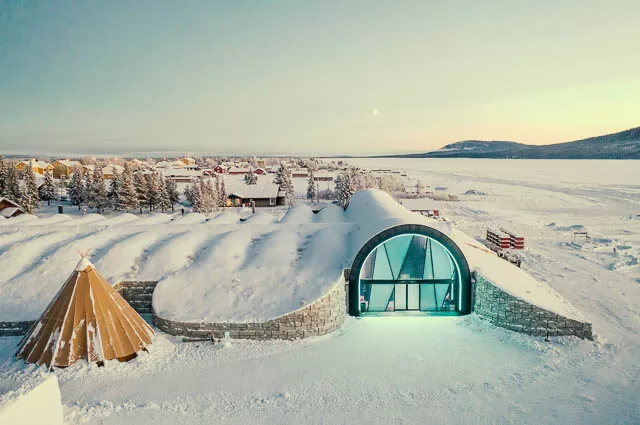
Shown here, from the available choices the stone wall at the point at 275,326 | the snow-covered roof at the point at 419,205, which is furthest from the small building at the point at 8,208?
the snow-covered roof at the point at 419,205

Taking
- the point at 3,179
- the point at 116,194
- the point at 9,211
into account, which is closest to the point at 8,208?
the point at 9,211

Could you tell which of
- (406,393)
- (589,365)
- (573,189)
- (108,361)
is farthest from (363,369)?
(573,189)

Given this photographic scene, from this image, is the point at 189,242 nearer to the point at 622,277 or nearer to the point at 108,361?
the point at 108,361

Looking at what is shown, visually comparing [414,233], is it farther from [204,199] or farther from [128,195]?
[128,195]

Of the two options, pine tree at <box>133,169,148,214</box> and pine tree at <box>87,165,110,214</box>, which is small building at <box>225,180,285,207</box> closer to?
pine tree at <box>133,169,148,214</box>

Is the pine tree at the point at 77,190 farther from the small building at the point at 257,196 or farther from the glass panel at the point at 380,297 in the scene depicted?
the glass panel at the point at 380,297

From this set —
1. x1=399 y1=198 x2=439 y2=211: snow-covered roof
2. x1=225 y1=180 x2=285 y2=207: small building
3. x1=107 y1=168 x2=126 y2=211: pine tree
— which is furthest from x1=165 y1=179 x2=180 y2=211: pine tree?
x1=399 y1=198 x2=439 y2=211: snow-covered roof

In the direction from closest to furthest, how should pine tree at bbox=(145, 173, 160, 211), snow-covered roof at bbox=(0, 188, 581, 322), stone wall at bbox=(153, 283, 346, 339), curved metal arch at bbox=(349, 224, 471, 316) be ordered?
1. stone wall at bbox=(153, 283, 346, 339)
2. snow-covered roof at bbox=(0, 188, 581, 322)
3. curved metal arch at bbox=(349, 224, 471, 316)
4. pine tree at bbox=(145, 173, 160, 211)

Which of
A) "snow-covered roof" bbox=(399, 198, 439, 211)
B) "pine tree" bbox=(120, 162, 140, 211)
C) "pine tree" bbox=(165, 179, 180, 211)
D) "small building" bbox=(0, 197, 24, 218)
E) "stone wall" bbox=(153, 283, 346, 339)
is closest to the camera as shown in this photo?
"stone wall" bbox=(153, 283, 346, 339)
